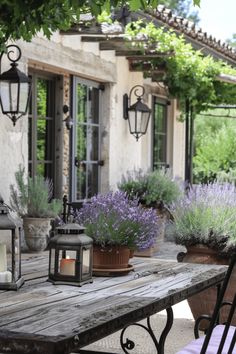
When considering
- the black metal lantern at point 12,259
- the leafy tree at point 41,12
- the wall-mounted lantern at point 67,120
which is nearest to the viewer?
the black metal lantern at point 12,259

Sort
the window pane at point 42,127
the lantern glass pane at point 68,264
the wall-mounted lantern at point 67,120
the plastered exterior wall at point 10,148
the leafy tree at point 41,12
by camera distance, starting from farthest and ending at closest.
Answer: the wall-mounted lantern at point 67,120 < the window pane at point 42,127 < the plastered exterior wall at point 10,148 < the leafy tree at point 41,12 < the lantern glass pane at point 68,264

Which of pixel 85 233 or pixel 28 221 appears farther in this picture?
pixel 28 221

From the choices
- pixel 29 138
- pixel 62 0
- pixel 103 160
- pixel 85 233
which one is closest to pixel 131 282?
pixel 85 233

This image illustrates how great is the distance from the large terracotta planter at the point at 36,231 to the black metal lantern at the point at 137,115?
2463 millimetres

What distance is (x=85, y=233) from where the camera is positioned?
292cm

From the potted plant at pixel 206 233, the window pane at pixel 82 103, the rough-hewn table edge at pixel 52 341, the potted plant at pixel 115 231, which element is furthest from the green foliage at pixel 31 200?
the rough-hewn table edge at pixel 52 341

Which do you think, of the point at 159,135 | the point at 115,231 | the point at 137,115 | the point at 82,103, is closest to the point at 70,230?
the point at 115,231

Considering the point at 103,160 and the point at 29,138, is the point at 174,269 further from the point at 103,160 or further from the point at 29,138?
the point at 103,160

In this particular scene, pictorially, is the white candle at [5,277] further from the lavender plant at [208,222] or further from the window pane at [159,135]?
the window pane at [159,135]

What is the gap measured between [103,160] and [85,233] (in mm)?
5183

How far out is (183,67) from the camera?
8477 millimetres

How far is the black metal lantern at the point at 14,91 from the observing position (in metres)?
5.50

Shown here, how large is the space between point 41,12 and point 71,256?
4.35 feet

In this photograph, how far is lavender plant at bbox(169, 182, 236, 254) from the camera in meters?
4.40
